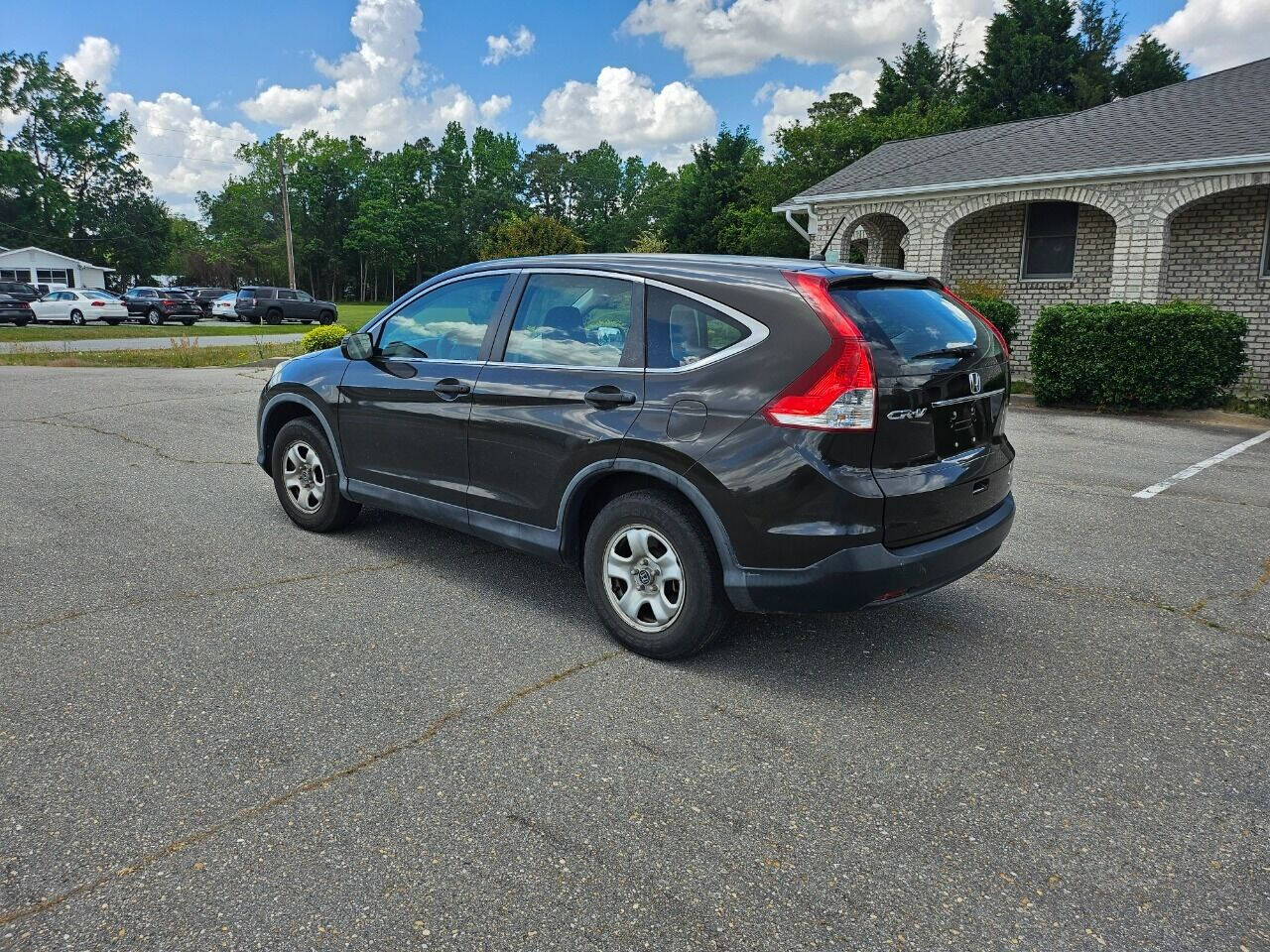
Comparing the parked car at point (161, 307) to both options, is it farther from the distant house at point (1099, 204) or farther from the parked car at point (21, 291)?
the distant house at point (1099, 204)

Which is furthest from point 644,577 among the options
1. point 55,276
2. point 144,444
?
point 55,276

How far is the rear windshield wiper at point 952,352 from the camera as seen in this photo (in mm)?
3494

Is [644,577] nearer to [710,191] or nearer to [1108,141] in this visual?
[1108,141]

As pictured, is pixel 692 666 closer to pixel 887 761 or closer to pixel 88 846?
pixel 887 761

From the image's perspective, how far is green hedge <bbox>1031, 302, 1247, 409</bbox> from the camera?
11234mm

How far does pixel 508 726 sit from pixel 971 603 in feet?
8.46

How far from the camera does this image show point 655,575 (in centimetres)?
374

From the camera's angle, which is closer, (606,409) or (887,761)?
(887,761)

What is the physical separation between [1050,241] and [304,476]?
16066mm

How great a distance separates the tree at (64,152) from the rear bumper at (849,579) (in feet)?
270

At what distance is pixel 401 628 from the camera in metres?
4.13

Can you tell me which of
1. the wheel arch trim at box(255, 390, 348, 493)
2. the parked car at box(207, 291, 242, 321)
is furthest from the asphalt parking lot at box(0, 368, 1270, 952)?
the parked car at box(207, 291, 242, 321)

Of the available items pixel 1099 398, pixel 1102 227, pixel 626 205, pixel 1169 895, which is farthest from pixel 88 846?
pixel 626 205

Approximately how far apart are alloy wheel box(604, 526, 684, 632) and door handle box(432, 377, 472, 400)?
117 centimetres
